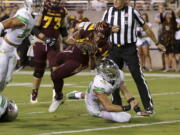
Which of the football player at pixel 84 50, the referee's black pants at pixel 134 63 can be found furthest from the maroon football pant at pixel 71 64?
the referee's black pants at pixel 134 63

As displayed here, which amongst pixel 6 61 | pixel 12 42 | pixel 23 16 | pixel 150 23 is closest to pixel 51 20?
pixel 12 42

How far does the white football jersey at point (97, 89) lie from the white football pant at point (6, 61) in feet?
3.51

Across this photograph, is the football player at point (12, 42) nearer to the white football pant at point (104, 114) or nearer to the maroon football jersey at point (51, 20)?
the white football pant at point (104, 114)

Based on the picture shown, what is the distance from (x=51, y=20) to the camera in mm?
11477

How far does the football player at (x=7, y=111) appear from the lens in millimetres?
8539

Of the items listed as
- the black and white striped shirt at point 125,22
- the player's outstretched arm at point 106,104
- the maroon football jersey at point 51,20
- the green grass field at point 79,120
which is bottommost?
the green grass field at point 79,120

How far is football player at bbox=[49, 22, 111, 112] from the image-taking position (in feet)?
29.1

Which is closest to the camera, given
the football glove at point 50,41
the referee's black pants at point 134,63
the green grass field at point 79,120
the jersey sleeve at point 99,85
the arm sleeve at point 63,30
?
the green grass field at point 79,120

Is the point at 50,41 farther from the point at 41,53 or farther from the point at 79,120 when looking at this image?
the point at 79,120

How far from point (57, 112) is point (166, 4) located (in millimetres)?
10712

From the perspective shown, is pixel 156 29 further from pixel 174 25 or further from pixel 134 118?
pixel 134 118

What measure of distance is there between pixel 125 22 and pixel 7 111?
6.59 feet

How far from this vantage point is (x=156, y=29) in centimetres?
2089

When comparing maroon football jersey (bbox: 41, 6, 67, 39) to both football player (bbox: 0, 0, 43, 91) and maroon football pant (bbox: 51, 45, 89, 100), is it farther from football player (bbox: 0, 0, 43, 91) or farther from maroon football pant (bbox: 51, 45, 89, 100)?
football player (bbox: 0, 0, 43, 91)
